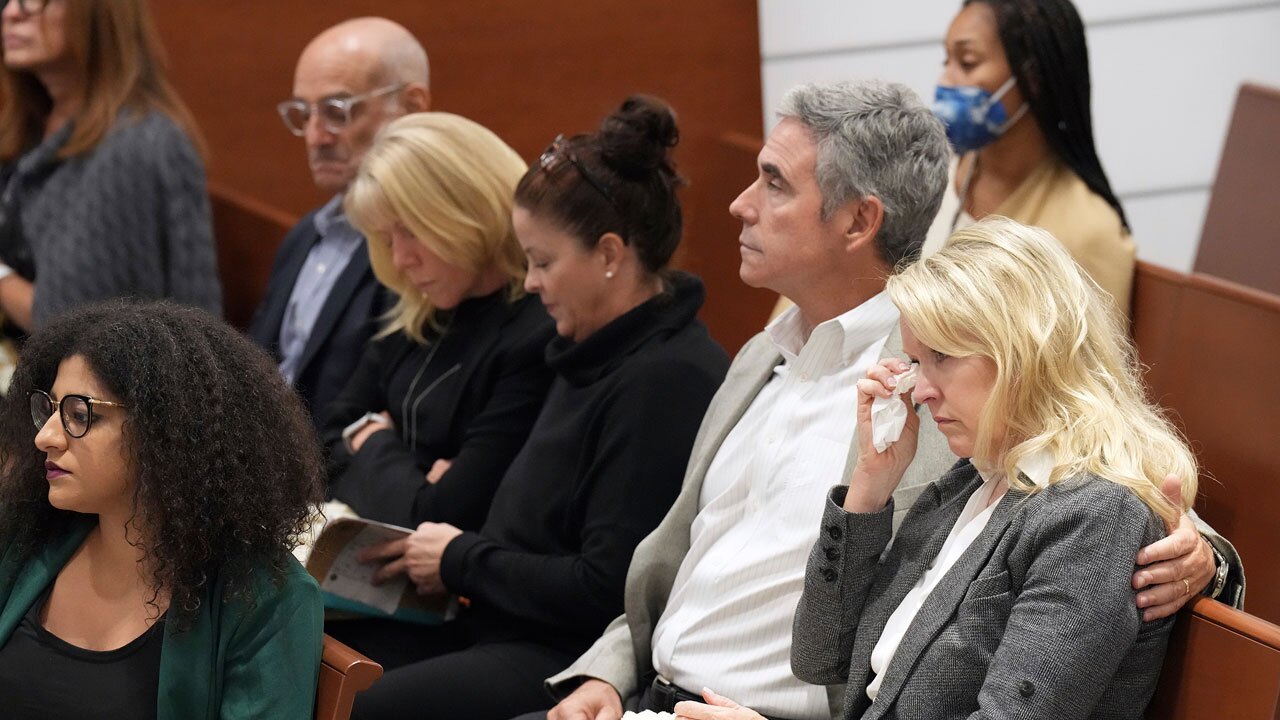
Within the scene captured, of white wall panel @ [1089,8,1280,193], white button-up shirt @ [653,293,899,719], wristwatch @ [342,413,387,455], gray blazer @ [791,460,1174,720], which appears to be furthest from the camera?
white wall panel @ [1089,8,1280,193]

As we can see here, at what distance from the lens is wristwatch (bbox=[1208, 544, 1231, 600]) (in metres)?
1.65

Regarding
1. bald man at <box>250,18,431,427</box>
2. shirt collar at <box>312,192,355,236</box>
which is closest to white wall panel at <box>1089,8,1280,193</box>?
bald man at <box>250,18,431,427</box>

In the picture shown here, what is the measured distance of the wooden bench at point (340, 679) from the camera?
1.88 metres

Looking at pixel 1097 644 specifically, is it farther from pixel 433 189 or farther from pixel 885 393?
pixel 433 189

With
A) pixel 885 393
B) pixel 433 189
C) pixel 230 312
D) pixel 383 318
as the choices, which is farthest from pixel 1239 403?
pixel 230 312

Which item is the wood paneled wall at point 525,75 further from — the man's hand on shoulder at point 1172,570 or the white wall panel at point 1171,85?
the man's hand on shoulder at point 1172,570

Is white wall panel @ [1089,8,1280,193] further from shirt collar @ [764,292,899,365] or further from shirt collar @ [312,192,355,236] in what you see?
shirt collar @ [764,292,899,365]

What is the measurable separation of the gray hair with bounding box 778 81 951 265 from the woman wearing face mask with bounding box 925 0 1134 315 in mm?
966

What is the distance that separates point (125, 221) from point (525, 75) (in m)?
1.40

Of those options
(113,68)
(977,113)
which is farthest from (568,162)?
(113,68)

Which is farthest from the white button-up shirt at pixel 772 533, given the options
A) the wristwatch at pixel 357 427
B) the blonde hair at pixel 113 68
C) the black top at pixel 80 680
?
the blonde hair at pixel 113 68

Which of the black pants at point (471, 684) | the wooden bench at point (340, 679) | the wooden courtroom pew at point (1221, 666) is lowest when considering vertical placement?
the black pants at point (471, 684)

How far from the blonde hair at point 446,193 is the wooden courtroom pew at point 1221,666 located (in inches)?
59.3

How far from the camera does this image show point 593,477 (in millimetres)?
2410
